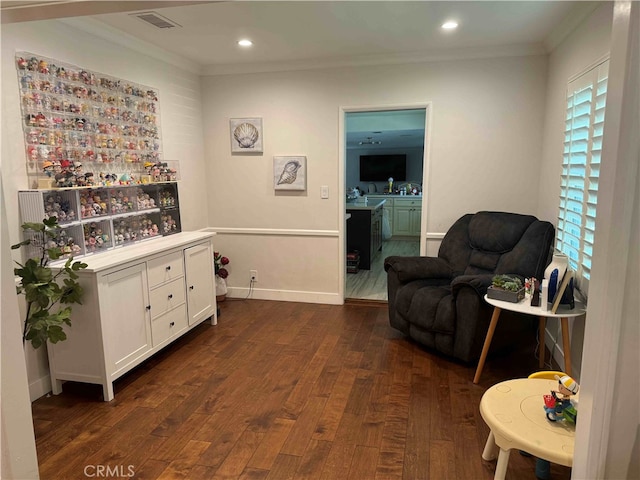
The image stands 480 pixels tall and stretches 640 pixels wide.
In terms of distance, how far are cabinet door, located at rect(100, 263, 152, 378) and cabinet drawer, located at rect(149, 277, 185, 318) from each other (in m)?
0.08

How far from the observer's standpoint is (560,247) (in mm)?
2984

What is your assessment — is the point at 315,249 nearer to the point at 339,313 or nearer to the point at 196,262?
the point at 339,313

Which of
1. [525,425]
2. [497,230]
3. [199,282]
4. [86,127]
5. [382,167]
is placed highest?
[86,127]

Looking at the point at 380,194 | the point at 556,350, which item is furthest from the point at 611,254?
the point at 380,194

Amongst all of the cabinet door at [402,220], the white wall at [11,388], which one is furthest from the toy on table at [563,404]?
the cabinet door at [402,220]

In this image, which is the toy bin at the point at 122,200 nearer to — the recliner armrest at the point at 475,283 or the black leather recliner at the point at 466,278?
the black leather recliner at the point at 466,278

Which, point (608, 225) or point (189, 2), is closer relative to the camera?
point (608, 225)

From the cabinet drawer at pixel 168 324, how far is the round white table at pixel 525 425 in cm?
220

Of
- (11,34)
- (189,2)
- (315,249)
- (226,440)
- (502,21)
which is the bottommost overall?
(226,440)

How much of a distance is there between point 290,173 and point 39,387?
2720 millimetres

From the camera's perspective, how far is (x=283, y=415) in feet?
7.89

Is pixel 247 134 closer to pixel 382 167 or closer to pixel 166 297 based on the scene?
pixel 166 297

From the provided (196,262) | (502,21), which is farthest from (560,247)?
(196,262)

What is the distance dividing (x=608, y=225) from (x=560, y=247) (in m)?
2.10
